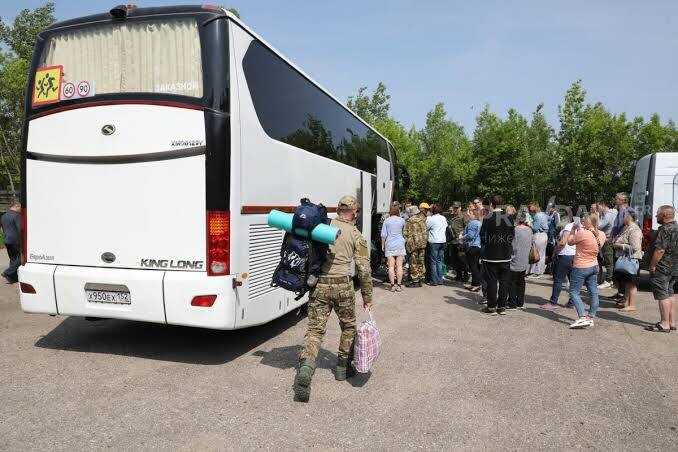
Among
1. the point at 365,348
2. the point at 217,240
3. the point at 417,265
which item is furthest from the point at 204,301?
the point at 417,265

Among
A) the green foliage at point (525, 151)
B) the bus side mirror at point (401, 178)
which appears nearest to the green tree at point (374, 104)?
the green foliage at point (525, 151)

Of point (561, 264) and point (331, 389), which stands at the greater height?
point (561, 264)

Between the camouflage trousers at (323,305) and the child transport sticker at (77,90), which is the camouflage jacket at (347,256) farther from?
the child transport sticker at (77,90)

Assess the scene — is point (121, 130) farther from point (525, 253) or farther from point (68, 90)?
point (525, 253)

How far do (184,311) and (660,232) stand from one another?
22.2 feet

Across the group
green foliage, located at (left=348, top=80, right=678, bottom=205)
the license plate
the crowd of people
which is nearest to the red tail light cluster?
the license plate

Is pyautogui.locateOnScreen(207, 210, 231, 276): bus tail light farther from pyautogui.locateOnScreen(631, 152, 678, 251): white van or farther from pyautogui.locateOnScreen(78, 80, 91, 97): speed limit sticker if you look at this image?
pyautogui.locateOnScreen(631, 152, 678, 251): white van

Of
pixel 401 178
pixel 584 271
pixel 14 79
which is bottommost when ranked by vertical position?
pixel 584 271

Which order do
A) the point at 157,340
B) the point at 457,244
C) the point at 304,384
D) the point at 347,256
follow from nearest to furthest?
the point at 304,384
the point at 347,256
the point at 157,340
the point at 457,244

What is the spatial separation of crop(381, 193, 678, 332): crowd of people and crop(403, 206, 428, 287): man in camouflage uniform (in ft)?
Result: 0.07

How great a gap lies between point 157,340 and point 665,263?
24.0ft

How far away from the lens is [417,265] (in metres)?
11.3

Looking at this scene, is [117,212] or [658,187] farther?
[658,187]

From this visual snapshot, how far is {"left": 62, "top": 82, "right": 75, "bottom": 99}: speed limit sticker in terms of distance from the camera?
5.43 metres
